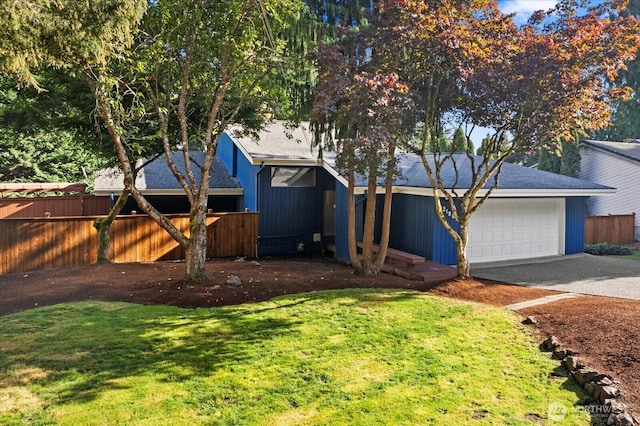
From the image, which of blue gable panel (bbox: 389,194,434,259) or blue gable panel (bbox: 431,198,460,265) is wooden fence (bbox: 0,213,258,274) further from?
blue gable panel (bbox: 431,198,460,265)

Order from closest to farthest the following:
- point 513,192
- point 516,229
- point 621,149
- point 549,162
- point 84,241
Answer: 1. point 84,241
2. point 513,192
3. point 516,229
4. point 621,149
5. point 549,162

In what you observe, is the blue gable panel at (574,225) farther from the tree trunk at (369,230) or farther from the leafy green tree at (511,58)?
the tree trunk at (369,230)

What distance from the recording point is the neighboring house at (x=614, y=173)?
20.4 metres

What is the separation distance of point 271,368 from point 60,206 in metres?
16.6

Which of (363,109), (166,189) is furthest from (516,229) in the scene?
(166,189)

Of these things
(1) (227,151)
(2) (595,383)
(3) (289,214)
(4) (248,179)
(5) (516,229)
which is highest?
(1) (227,151)

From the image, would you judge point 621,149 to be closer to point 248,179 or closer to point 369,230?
point 369,230

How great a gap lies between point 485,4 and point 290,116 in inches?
218

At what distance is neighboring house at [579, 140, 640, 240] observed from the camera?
802 inches

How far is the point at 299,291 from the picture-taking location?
28.6ft

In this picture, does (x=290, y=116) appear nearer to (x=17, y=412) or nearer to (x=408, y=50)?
(x=408, y=50)

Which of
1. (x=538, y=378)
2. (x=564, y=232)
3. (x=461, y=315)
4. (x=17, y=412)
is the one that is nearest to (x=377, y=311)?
(x=461, y=315)

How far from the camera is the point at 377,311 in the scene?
7391mm

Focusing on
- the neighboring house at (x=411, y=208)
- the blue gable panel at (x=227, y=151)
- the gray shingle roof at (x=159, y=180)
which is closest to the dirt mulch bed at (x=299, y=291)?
the neighboring house at (x=411, y=208)
